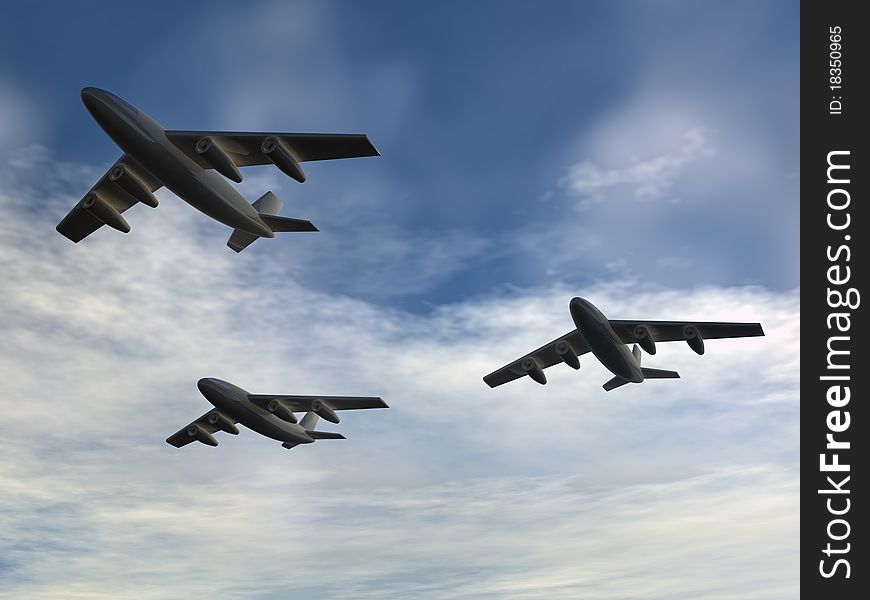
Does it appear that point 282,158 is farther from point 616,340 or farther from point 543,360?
point 543,360

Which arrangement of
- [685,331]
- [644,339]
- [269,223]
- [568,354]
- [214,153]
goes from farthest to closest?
[568,354], [685,331], [644,339], [269,223], [214,153]

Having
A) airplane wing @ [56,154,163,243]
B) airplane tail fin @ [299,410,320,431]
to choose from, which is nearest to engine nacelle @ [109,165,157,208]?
airplane wing @ [56,154,163,243]

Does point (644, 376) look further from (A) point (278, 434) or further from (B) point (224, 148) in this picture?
(B) point (224, 148)

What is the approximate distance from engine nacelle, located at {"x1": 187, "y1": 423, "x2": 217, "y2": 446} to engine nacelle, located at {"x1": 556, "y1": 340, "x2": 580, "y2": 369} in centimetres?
3396

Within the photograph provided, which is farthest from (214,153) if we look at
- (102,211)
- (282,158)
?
(102,211)

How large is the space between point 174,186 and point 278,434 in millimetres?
28353

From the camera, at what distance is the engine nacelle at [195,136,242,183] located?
37.7 m

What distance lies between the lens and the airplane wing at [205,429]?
66.0m

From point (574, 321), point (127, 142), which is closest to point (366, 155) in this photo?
point (127, 142)

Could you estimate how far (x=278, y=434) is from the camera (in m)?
62.0

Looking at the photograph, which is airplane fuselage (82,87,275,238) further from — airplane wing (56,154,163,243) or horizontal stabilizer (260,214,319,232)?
airplane wing (56,154,163,243)

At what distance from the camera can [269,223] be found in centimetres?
4425

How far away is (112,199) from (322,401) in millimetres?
21631
